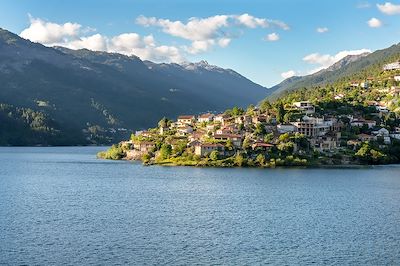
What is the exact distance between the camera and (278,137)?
11438cm

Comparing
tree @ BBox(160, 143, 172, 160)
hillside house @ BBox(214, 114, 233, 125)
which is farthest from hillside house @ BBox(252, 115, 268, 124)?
tree @ BBox(160, 143, 172, 160)

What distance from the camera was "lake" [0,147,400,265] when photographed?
3838 centimetres

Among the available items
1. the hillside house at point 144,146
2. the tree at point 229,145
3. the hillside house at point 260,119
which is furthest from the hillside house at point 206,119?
the tree at point 229,145

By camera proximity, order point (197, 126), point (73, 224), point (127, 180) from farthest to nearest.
Answer: point (197, 126) < point (127, 180) < point (73, 224)

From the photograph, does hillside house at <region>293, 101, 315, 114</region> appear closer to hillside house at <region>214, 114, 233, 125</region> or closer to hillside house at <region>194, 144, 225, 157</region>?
hillside house at <region>214, 114, 233, 125</region>

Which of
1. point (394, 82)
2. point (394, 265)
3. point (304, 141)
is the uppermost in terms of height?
point (394, 82)

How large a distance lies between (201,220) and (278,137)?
217ft

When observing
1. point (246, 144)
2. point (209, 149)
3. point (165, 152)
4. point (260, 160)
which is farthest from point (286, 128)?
point (165, 152)

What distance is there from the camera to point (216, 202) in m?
60.9

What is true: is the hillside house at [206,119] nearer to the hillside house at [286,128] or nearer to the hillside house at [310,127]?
the hillside house at [310,127]

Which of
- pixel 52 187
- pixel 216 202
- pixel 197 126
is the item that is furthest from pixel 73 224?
pixel 197 126

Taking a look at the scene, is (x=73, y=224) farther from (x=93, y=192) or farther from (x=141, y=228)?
(x=93, y=192)

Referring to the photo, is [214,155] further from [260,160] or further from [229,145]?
[260,160]

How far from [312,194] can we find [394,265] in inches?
1235
